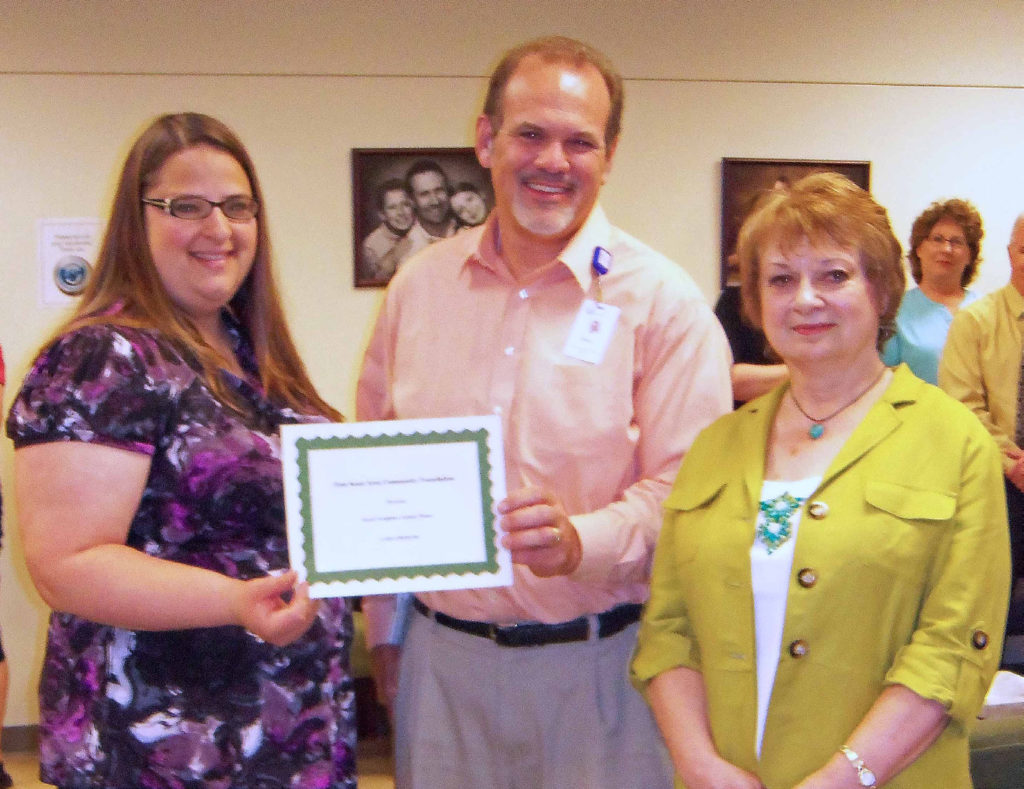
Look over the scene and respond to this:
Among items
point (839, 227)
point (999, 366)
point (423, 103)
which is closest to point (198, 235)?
point (839, 227)

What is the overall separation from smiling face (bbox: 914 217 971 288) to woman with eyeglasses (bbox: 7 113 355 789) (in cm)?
368

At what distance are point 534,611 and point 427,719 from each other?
33cm

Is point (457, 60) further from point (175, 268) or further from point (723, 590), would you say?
point (723, 590)

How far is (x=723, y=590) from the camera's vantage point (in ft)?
5.77

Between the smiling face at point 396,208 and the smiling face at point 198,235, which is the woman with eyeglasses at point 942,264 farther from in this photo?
the smiling face at point 198,235

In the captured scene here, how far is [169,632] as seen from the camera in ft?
5.55

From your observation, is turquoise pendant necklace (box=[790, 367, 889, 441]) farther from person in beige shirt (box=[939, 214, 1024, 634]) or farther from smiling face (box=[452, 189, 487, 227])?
smiling face (box=[452, 189, 487, 227])

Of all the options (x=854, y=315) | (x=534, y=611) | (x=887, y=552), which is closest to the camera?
(x=887, y=552)

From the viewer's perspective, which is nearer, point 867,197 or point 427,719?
point 867,197

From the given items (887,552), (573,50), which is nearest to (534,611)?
(887,552)

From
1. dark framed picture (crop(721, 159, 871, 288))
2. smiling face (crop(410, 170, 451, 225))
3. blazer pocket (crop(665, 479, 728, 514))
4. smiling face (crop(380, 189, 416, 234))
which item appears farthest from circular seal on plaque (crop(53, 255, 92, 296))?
blazer pocket (crop(665, 479, 728, 514))

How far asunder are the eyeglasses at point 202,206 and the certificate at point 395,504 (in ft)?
1.39

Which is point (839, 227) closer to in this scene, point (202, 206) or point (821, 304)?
point (821, 304)

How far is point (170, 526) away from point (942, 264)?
3.99 metres
